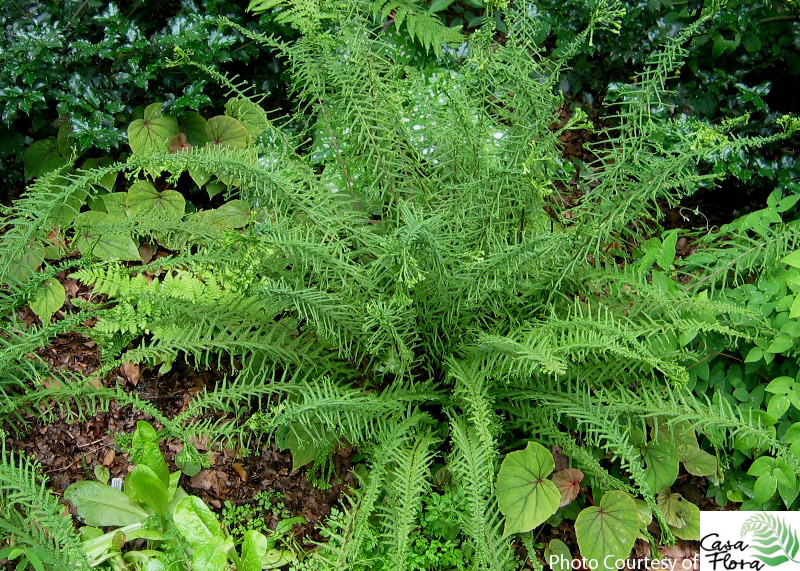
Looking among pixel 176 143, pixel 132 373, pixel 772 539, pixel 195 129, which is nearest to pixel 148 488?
pixel 132 373

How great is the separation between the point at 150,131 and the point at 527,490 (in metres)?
2.19

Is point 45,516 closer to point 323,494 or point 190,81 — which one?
point 323,494

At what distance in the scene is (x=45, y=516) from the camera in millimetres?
1899

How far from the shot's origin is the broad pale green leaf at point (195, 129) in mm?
3154

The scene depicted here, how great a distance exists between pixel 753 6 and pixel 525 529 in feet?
8.02

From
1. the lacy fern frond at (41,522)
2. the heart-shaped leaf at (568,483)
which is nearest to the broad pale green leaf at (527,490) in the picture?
the heart-shaped leaf at (568,483)

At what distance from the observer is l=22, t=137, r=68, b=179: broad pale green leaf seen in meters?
3.08

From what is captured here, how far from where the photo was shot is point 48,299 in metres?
2.72

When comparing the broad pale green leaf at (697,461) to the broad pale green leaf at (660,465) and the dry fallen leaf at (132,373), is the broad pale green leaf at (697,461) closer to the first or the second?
the broad pale green leaf at (660,465)

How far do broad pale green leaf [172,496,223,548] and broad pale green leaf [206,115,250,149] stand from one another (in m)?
1.63

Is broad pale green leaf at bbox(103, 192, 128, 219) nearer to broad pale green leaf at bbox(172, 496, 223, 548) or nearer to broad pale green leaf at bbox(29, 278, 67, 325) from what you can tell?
broad pale green leaf at bbox(29, 278, 67, 325)

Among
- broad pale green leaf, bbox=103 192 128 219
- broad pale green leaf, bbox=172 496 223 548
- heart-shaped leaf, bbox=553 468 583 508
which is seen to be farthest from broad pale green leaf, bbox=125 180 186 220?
heart-shaped leaf, bbox=553 468 583 508

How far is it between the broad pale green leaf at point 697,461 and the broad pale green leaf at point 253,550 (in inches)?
55.6

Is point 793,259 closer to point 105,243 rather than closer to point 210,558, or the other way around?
point 210,558
